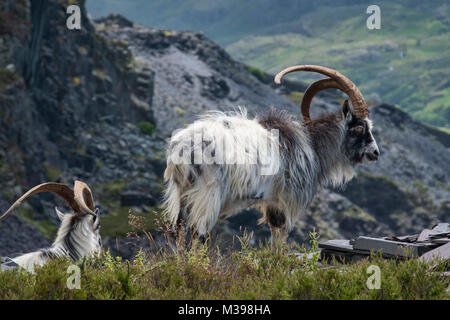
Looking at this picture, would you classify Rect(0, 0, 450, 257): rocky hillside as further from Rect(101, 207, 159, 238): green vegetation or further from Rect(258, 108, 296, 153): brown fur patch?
Rect(258, 108, 296, 153): brown fur patch

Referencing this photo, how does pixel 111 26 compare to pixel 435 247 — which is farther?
pixel 111 26

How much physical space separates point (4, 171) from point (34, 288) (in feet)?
142

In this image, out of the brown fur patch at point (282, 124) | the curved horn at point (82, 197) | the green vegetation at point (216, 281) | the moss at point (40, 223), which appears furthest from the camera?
the moss at point (40, 223)

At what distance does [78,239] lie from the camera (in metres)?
9.46

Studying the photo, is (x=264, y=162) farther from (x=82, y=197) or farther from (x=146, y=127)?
(x=146, y=127)

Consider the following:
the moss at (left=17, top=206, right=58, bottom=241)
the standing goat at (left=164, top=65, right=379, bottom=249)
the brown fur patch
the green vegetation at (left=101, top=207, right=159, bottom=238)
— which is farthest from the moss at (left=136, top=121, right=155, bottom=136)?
the brown fur patch

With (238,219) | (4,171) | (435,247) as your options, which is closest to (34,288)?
(435,247)

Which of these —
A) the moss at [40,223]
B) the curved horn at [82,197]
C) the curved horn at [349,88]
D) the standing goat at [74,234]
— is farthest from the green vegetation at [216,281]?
the moss at [40,223]

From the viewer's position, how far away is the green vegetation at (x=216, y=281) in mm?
6848

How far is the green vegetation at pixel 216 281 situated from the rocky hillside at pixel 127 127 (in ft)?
63.4

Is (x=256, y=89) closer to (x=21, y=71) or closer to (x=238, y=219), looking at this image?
(x=238, y=219)

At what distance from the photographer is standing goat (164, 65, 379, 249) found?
9141 millimetres

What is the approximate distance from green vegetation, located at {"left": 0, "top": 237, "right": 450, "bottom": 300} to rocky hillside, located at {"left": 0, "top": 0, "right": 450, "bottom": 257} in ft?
63.4

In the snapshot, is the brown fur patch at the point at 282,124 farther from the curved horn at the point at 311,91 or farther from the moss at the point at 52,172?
the moss at the point at 52,172
